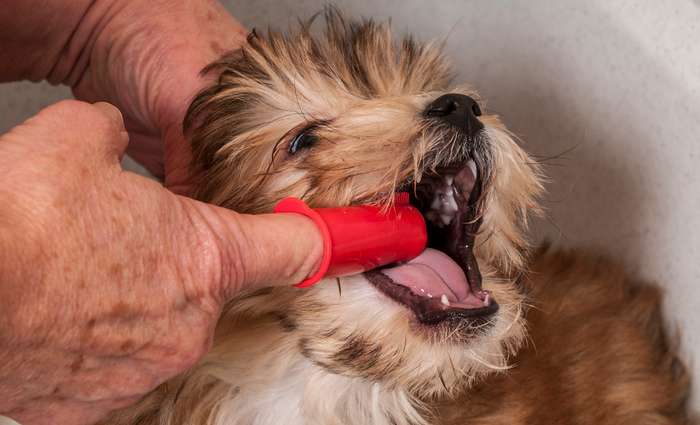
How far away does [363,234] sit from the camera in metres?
1.17

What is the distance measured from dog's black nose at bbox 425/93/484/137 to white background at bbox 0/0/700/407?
942 mm

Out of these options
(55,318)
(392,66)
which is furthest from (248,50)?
(55,318)

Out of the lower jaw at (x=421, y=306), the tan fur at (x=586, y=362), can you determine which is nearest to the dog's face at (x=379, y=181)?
the lower jaw at (x=421, y=306)

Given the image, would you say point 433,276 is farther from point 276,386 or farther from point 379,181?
point 276,386

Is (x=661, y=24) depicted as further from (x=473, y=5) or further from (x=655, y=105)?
(x=473, y=5)

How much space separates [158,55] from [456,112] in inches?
29.1

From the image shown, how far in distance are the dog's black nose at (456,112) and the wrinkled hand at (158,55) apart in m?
0.50

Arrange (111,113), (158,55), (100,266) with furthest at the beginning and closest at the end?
1. (158,55)
2. (111,113)
3. (100,266)

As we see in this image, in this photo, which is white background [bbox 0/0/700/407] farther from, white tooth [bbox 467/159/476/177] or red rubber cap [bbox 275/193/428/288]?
red rubber cap [bbox 275/193/428/288]

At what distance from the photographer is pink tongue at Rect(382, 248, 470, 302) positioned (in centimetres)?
131

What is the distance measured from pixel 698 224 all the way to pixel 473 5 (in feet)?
3.16

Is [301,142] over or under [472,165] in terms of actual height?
under

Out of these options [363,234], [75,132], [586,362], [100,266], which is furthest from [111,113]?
[586,362]

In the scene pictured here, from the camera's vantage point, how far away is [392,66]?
1.52m
